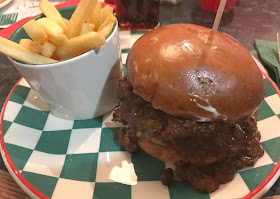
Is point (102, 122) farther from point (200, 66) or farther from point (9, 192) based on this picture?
point (200, 66)

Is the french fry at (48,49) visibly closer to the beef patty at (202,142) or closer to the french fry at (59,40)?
the french fry at (59,40)

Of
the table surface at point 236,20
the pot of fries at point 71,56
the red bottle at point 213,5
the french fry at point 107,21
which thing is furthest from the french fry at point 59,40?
the red bottle at point 213,5

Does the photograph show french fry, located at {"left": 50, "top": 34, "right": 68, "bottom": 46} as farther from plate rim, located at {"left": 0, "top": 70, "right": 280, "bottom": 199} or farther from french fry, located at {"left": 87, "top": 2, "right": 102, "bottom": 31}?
plate rim, located at {"left": 0, "top": 70, "right": 280, "bottom": 199}

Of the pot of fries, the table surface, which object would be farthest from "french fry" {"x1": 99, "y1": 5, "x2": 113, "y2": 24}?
the table surface

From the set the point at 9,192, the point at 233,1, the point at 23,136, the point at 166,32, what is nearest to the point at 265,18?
the point at 233,1

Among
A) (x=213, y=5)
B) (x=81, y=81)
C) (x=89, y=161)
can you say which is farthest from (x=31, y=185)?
(x=213, y=5)

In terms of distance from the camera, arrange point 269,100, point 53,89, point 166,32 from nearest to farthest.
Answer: point 166,32 < point 53,89 < point 269,100
